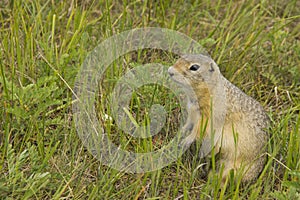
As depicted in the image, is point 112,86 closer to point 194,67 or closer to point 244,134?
point 194,67

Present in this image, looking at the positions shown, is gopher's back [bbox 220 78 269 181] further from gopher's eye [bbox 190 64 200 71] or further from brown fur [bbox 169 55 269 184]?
gopher's eye [bbox 190 64 200 71]

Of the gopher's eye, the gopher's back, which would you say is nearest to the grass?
the gopher's back

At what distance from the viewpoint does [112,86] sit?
360 cm

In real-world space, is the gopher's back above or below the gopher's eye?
below

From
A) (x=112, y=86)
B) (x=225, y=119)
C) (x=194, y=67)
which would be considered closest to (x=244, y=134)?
(x=225, y=119)

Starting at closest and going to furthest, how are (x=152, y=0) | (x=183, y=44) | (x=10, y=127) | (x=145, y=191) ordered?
(x=145, y=191) < (x=10, y=127) < (x=183, y=44) < (x=152, y=0)

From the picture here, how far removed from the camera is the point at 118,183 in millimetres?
3043

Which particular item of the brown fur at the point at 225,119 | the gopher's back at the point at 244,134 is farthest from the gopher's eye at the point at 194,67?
the gopher's back at the point at 244,134

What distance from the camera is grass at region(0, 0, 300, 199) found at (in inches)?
115

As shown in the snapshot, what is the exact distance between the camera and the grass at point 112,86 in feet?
9.59

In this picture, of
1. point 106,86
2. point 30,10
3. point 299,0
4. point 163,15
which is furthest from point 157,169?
point 299,0

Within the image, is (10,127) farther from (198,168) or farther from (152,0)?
(152,0)

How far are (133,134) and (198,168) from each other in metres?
0.41

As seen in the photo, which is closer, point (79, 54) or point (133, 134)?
point (133, 134)
